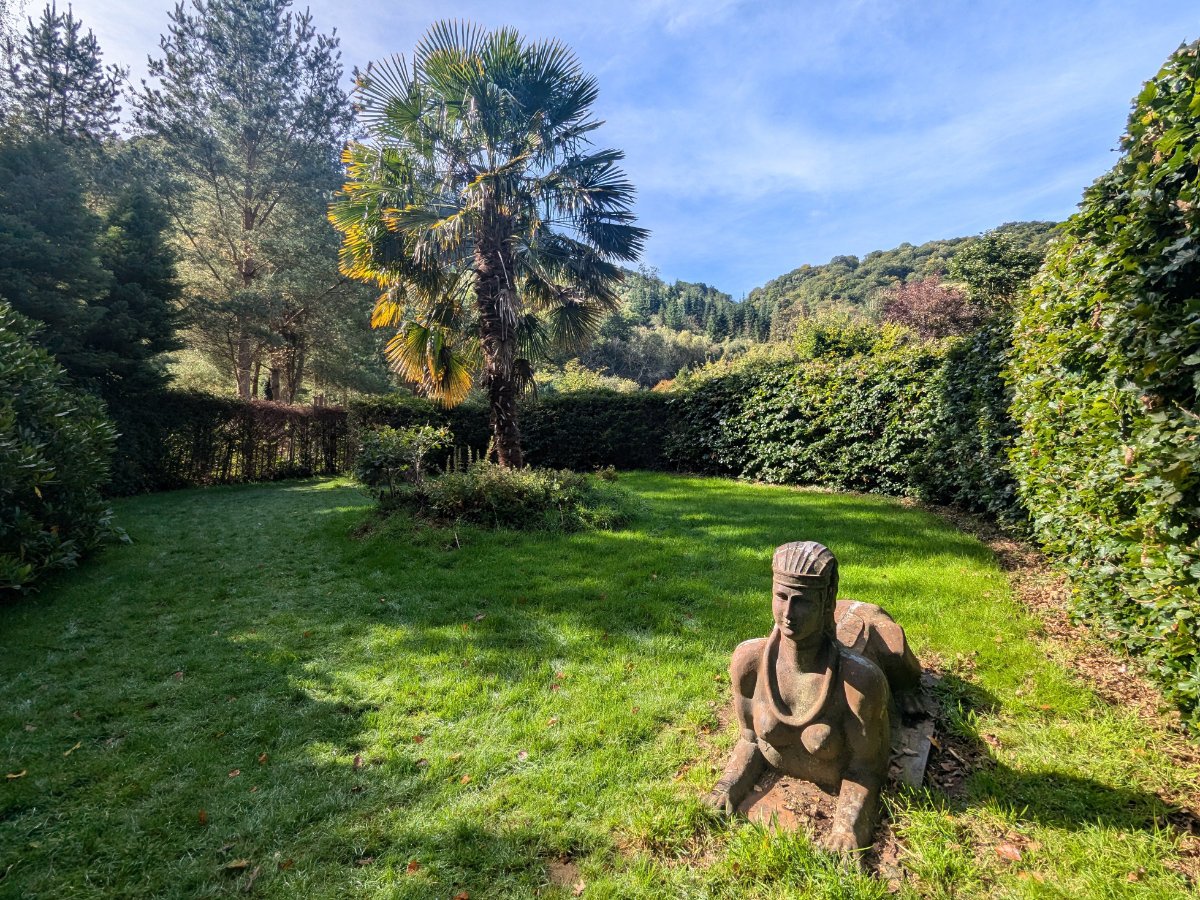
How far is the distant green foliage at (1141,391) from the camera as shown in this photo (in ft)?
7.50

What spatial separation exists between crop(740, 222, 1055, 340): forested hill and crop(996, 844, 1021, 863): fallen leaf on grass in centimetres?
3794

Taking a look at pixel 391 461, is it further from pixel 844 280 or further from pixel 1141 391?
pixel 844 280

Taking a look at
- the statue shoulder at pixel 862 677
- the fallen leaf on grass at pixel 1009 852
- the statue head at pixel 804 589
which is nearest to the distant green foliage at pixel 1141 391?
the fallen leaf on grass at pixel 1009 852

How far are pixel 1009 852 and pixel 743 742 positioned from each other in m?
1.03

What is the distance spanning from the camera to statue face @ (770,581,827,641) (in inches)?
80.0

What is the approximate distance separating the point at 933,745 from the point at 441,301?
8.43m

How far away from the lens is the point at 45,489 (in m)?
5.36

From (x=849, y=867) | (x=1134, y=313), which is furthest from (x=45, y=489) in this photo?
(x=1134, y=313)

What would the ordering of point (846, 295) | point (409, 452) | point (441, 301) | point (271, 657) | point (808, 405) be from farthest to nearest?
point (846, 295) < point (808, 405) < point (441, 301) < point (409, 452) < point (271, 657)

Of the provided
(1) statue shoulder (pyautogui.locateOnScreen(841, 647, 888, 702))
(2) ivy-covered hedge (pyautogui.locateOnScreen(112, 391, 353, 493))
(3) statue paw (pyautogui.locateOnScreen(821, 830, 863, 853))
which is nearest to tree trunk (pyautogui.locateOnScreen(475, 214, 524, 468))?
(1) statue shoulder (pyautogui.locateOnScreen(841, 647, 888, 702))

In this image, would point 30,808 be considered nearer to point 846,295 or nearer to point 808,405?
point 808,405

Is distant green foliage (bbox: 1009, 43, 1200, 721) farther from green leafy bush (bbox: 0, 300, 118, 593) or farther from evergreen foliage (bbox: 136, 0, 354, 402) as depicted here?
evergreen foliage (bbox: 136, 0, 354, 402)

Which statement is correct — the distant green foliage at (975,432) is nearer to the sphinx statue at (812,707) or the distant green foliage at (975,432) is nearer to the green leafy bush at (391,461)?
the sphinx statue at (812,707)

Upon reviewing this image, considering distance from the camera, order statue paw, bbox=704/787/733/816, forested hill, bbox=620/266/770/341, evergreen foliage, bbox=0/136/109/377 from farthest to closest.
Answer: forested hill, bbox=620/266/770/341, evergreen foliage, bbox=0/136/109/377, statue paw, bbox=704/787/733/816
